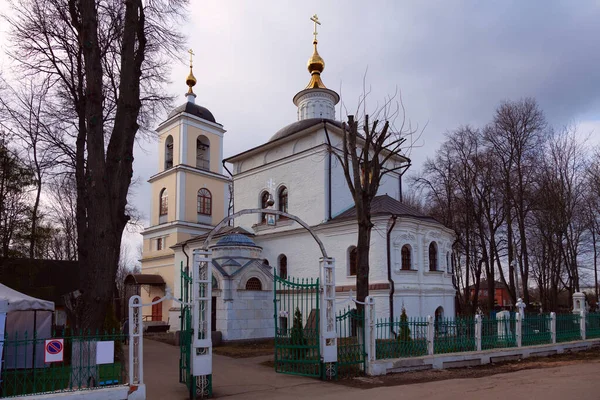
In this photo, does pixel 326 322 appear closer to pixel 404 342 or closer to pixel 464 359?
pixel 404 342

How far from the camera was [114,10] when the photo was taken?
38.7 ft

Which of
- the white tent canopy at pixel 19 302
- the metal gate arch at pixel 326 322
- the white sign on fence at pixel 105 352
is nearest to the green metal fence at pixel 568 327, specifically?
the metal gate arch at pixel 326 322

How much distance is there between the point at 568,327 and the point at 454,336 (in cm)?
697

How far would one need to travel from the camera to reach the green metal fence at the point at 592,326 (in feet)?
57.9

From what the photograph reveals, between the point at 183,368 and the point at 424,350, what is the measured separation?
5.95m

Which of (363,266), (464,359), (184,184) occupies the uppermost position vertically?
(184,184)

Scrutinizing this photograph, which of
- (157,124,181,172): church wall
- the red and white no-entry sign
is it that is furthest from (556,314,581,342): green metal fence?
(157,124,181,172): church wall

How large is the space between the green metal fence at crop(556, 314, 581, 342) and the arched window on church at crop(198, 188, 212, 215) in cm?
2269

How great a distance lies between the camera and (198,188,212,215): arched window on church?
3231cm

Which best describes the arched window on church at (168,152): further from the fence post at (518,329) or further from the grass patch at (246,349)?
the fence post at (518,329)

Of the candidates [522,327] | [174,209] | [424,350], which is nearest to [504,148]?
[522,327]

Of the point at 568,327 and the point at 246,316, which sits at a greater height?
the point at 246,316

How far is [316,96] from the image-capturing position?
26.5 metres

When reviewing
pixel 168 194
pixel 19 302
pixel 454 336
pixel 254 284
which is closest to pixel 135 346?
pixel 19 302
